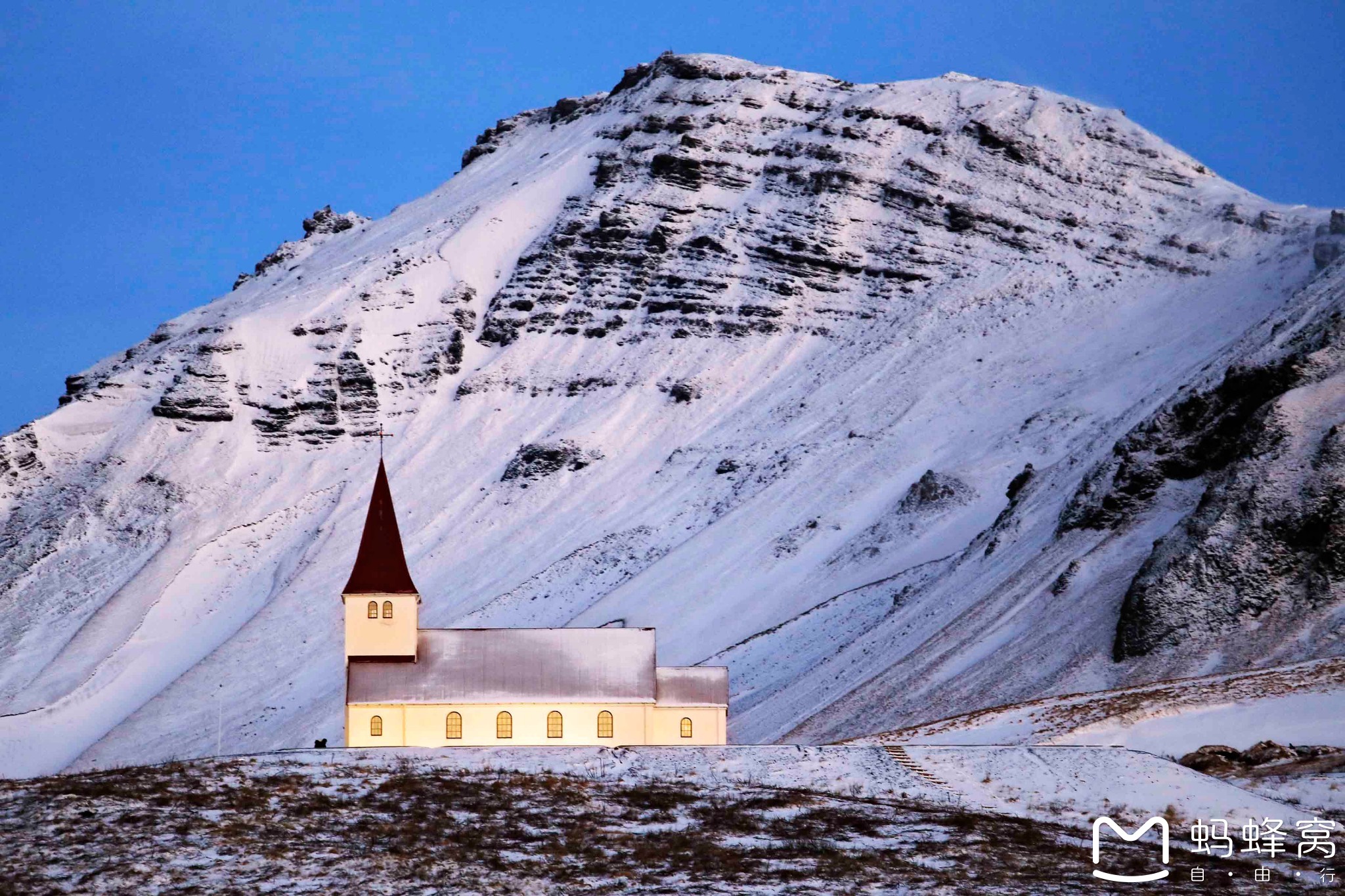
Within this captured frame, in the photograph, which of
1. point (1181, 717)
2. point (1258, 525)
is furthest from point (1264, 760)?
point (1258, 525)

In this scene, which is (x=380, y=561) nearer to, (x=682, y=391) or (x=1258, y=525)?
(x=1258, y=525)

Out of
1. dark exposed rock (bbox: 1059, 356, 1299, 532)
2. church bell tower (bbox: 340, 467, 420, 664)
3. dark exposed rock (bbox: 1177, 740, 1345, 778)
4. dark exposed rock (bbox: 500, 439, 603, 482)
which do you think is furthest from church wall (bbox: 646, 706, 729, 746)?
dark exposed rock (bbox: 500, 439, 603, 482)

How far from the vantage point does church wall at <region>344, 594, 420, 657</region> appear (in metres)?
63.4

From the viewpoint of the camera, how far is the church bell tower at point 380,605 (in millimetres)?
63375

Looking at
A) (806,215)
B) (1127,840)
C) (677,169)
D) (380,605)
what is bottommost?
(1127,840)

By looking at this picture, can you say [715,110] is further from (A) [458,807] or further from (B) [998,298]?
(A) [458,807]

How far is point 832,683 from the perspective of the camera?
84500 mm

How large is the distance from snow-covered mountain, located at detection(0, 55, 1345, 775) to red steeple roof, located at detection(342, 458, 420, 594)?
20518 mm

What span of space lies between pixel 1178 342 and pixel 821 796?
111 metres

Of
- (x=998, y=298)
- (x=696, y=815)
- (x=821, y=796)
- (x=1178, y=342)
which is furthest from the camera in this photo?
(x=998, y=298)

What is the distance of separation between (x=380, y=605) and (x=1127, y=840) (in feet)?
114

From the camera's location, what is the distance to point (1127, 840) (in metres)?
35.1

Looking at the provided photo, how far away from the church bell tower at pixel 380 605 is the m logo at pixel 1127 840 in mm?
32471

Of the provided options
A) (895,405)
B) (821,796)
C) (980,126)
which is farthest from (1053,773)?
(980,126)
